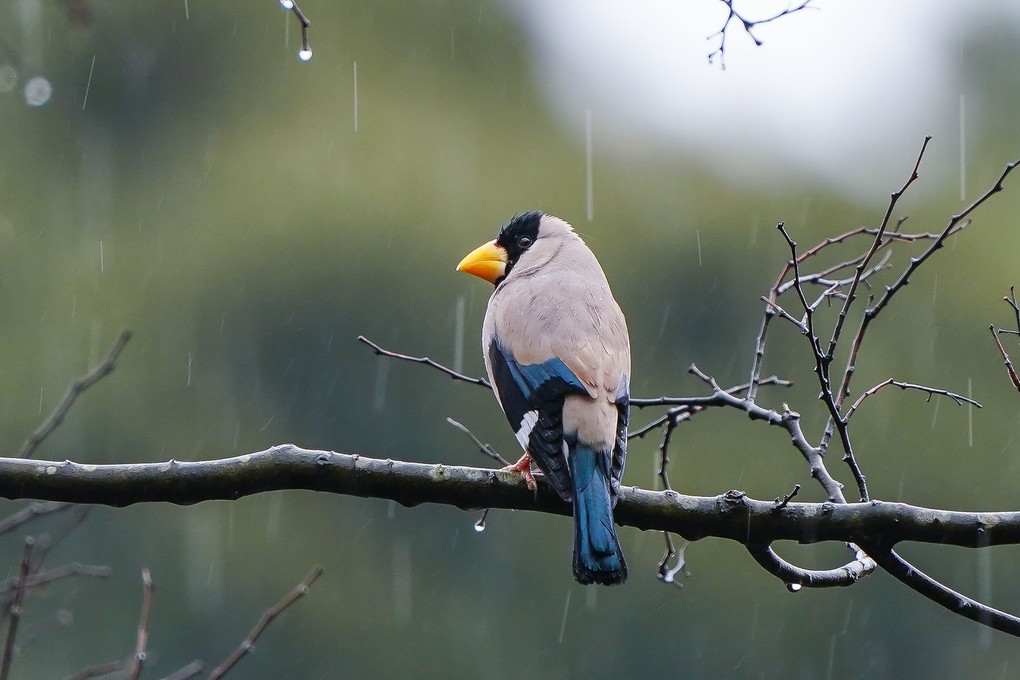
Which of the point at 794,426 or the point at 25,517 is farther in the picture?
the point at 794,426

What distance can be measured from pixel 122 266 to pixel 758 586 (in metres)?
8.97

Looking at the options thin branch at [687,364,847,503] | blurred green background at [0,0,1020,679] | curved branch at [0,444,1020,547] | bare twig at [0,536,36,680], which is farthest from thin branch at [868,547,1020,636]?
blurred green background at [0,0,1020,679]

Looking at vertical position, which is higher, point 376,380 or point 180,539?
point 376,380

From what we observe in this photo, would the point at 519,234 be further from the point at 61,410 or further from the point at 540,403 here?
the point at 61,410

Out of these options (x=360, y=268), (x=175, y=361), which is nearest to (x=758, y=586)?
(x=360, y=268)

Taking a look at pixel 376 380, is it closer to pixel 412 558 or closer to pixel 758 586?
pixel 412 558

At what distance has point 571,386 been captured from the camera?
2.98m

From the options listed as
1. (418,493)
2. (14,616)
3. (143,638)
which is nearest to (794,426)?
(418,493)

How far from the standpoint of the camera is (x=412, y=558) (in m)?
13.6

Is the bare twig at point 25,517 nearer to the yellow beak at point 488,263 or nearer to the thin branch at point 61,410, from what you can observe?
the thin branch at point 61,410

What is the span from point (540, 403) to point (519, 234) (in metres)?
1.55

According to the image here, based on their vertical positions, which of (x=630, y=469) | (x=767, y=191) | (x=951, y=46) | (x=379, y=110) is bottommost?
(x=630, y=469)

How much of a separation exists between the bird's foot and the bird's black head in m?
1.56

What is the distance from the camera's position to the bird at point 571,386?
8.29ft
